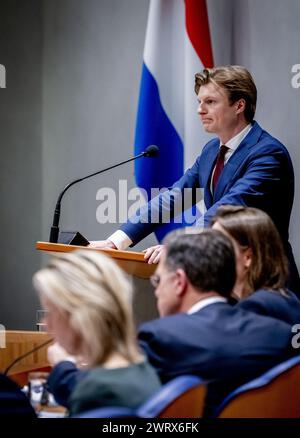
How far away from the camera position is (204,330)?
2.16m

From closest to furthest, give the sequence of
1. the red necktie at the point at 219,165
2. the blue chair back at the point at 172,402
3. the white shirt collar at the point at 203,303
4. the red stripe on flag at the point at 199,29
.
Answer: the blue chair back at the point at 172,402 < the white shirt collar at the point at 203,303 < the red necktie at the point at 219,165 < the red stripe on flag at the point at 199,29

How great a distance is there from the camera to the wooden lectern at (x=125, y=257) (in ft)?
11.3

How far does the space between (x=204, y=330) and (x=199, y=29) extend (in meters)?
3.36

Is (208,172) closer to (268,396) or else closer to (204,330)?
(204,330)

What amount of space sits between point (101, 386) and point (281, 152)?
95.3 inches

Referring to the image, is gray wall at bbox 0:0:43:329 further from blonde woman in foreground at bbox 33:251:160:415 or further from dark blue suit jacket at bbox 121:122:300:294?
blonde woman in foreground at bbox 33:251:160:415

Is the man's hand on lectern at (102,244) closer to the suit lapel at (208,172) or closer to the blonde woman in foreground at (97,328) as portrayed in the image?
the suit lapel at (208,172)

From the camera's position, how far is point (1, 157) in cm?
652

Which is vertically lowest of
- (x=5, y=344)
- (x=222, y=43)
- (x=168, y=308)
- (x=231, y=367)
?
(x=5, y=344)

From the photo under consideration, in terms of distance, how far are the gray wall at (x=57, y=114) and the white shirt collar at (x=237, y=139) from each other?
1.85 metres

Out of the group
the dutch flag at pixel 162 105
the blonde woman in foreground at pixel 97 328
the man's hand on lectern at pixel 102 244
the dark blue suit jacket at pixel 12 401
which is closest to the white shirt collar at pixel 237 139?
the man's hand on lectern at pixel 102 244

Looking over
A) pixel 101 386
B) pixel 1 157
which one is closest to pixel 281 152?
pixel 101 386

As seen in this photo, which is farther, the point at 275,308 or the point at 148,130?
the point at 148,130

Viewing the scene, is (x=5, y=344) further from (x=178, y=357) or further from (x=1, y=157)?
(x=1, y=157)
